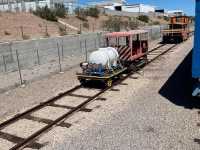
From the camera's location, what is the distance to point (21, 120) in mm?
9922

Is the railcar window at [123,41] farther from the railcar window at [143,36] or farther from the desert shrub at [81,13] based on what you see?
the desert shrub at [81,13]

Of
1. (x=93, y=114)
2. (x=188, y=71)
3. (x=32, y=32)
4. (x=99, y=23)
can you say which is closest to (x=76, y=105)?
(x=93, y=114)

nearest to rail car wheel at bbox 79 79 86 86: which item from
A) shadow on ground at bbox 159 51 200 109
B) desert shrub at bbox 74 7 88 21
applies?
shadow on ground at bbox 159 51 200 109

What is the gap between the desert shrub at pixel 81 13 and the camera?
157 ft

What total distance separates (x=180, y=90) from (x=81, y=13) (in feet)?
133

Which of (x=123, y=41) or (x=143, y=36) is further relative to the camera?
(x=143, y=36)

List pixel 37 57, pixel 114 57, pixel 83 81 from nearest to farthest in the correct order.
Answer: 1. pixel 83 81
2. pixel 114 57
3. pixel 37 57

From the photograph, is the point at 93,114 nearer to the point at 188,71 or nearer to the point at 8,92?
the point at 8,92

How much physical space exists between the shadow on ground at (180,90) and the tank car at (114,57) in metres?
2.63

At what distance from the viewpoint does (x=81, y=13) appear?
50719 mm

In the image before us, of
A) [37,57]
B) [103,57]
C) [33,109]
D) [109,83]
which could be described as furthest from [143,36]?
[33,109]

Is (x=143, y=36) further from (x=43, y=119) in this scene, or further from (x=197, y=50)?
(x=43, y=119)

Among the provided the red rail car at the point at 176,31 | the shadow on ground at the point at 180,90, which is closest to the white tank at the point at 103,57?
the shadow on ground at the point at 180,90

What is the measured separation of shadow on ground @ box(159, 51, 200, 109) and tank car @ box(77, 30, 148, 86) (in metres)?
2.63
